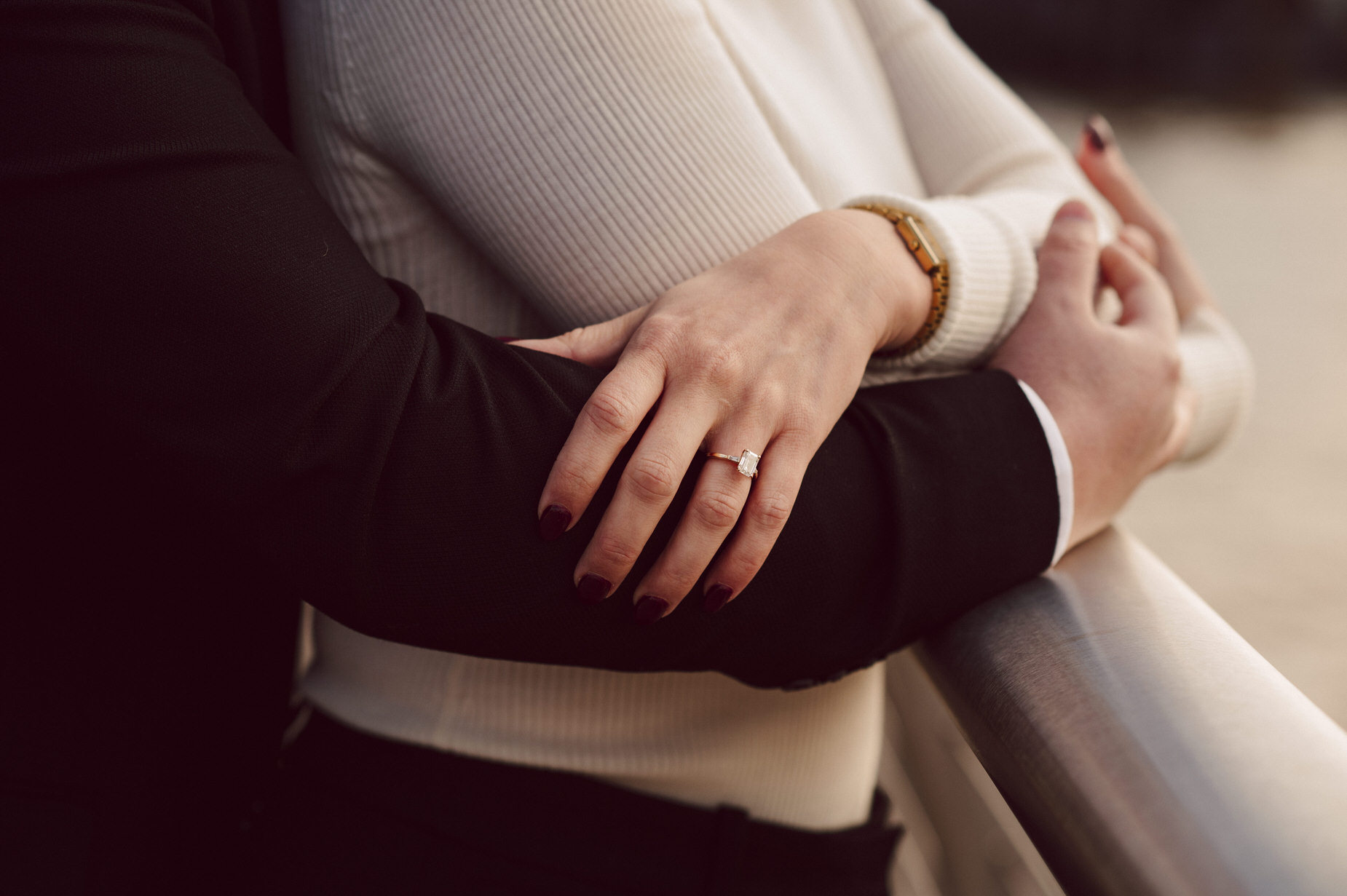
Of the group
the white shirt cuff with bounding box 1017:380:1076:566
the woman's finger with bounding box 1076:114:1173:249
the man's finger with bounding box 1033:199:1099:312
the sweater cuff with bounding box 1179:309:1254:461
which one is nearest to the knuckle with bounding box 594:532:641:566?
the white shirt cuff with bounding box 1017:380:1076:566

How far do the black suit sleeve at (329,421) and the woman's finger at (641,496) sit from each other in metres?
0.01

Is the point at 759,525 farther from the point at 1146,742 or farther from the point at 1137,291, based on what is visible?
the point at 1137,291

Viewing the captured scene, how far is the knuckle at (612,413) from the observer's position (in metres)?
0.40

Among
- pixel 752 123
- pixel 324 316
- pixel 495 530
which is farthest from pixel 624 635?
pixel 752 123

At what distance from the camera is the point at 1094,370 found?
54cm

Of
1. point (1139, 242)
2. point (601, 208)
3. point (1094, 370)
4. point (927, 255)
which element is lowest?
point (1139, 242)

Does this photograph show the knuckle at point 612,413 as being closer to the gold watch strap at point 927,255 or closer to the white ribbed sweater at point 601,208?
the white ribbed sweater at point 601,208

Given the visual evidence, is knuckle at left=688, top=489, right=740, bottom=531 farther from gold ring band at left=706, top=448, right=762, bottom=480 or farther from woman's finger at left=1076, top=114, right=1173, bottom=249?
woman's finger at left=1076, top=114, right=1173, bottom=249

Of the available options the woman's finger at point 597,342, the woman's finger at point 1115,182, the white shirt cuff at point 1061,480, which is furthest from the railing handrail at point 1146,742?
the woman's finger at point 1115,182

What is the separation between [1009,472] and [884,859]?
0.35 metres

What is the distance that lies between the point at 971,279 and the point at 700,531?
0.26m

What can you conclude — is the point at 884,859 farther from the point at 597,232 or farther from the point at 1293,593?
the point at 1293,593

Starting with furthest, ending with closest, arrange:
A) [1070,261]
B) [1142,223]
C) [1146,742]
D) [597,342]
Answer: [1142,223] → [1070,261] → [597,342] → [1146,742]

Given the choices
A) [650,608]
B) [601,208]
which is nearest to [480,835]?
[650,608]
